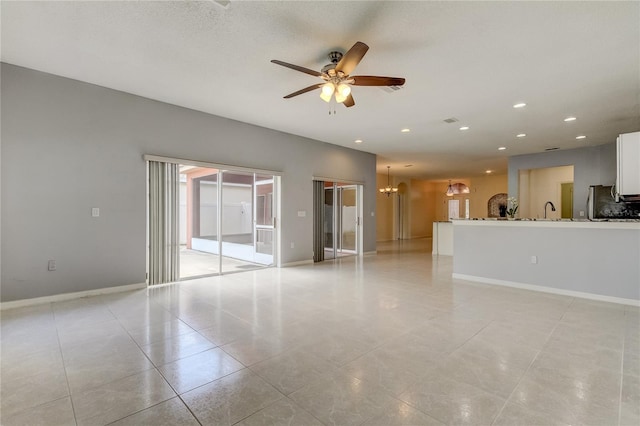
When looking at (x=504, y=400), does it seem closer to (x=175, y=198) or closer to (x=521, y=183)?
(x=175, y=198)

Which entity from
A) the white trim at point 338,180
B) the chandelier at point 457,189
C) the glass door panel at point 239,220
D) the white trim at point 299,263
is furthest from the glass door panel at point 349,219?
the chandelier at point 457,189

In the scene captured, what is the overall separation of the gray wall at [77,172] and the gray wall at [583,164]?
29.6 feet

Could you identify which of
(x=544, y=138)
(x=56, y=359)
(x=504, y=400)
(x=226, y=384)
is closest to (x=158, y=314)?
(x=56, y=359)

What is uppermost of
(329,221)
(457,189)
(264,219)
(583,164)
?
(583,164)

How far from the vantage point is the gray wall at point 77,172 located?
12.2 feet

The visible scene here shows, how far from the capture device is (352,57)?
274cm

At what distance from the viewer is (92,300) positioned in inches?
160

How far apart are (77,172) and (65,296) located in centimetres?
175

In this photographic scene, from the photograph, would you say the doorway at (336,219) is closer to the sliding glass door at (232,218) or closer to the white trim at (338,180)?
the white trim at (338,180)

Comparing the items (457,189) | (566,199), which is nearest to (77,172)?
(566,199)

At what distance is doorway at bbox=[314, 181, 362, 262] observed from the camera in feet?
24.6

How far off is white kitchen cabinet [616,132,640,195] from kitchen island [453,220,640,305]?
0.67 metres

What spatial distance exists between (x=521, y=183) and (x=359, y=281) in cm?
718

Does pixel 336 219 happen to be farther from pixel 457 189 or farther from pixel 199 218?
pixel 457 189
